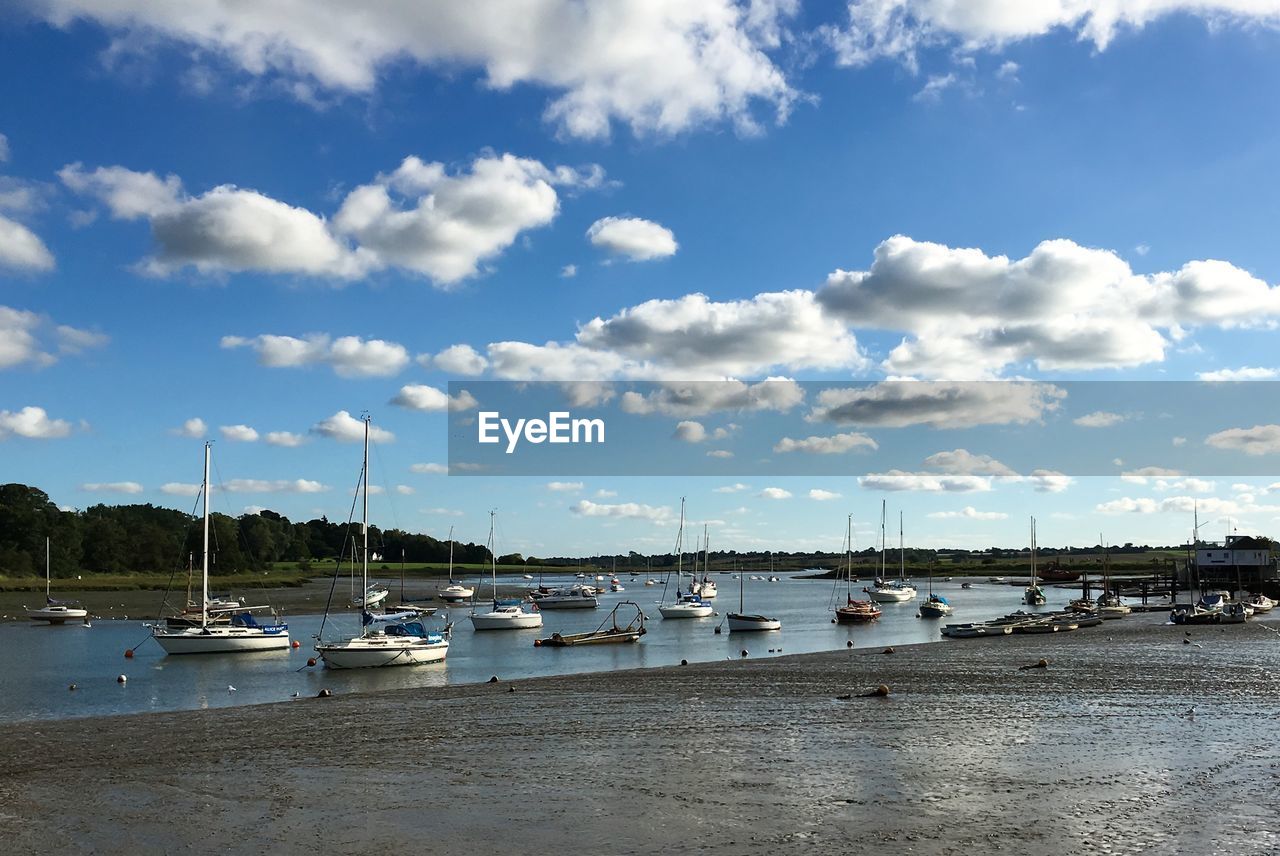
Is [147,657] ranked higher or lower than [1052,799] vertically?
lower

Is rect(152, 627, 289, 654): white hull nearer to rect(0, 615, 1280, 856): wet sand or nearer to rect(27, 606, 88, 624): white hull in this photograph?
rect(0, 615, 1280, 856): wet sand

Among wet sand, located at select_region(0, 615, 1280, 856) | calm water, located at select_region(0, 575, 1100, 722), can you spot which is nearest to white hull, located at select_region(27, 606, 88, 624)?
calm water, located at select_region(0, 575, 1100, 722)

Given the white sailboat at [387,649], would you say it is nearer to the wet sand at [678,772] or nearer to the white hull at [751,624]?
the wet sand at [678,772]

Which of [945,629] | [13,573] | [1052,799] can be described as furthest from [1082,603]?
[13,573]

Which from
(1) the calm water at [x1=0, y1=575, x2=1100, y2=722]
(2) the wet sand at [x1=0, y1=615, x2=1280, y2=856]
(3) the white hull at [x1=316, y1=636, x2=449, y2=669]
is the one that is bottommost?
(1) the calm water at [x1=0, y1=575, x2=1100, y2=722]

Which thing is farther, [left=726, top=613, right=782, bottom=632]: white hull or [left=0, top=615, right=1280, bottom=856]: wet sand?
[left=726, top=613, right=782, bottom=632]: white hull

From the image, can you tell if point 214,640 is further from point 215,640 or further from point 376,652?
point 376,652

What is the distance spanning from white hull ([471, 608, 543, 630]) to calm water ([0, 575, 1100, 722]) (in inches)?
69.5

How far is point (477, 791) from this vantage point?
70.7ft

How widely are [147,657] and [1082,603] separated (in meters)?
73.6

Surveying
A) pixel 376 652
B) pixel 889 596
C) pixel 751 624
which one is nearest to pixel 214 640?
pixel 376 652

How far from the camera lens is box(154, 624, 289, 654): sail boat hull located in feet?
201

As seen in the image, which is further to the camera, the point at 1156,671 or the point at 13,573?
the point at 13,573

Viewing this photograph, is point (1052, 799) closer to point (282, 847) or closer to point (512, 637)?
point (282, 847)
